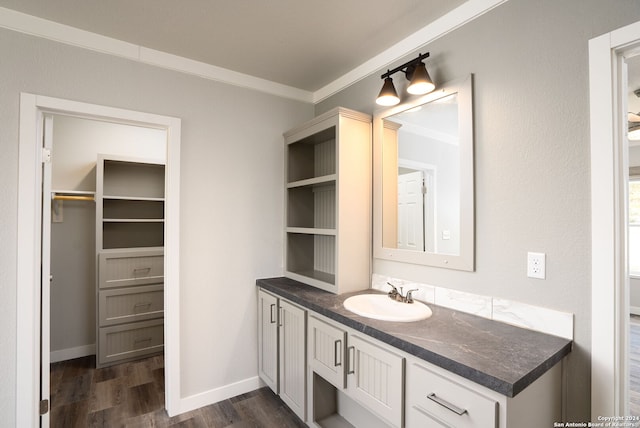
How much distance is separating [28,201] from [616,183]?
9.09 feet

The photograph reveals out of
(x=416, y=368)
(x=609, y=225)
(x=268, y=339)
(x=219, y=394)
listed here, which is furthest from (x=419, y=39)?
(x=219, y=394)

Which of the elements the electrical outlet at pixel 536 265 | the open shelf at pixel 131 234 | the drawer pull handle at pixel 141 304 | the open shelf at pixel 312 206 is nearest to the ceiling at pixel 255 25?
the open shelf at pixel 312 206

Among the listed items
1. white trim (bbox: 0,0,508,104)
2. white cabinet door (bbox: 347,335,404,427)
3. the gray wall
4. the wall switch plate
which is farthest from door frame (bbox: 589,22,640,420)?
the wall switch plate

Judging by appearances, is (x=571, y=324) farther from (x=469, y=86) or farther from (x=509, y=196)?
(x=469, y=86)

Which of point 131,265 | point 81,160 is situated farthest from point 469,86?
point 81,160

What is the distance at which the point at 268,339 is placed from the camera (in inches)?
92.8

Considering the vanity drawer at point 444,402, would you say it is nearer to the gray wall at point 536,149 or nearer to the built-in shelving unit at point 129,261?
the gray wall at point 536,149

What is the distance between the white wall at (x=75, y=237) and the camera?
2.97 m

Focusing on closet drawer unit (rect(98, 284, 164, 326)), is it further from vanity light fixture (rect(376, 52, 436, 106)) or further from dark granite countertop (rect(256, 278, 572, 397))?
vanity light fixture (rect(376, 52, 436, 106))

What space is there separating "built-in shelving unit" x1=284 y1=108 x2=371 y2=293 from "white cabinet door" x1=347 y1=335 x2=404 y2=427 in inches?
21.1

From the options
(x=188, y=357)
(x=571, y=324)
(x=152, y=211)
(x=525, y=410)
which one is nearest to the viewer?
(x=525, y=410)

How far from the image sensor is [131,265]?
299cm

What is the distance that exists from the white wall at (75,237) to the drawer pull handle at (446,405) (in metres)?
3.24

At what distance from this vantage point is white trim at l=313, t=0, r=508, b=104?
163cm
